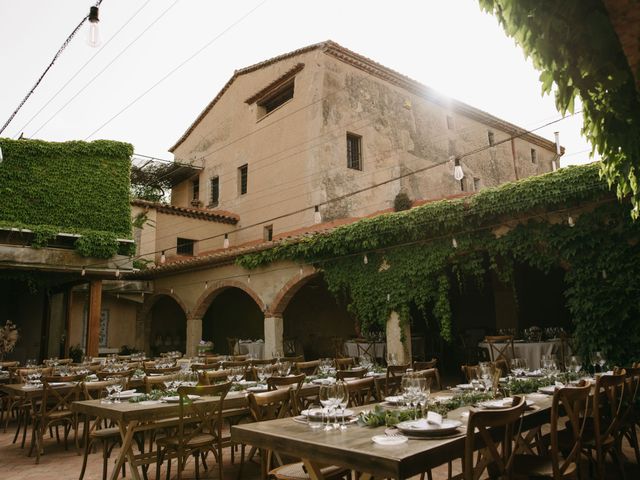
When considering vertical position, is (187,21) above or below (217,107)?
below

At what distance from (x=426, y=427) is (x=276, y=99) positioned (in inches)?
739

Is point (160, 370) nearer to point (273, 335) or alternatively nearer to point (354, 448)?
point (354, 448)

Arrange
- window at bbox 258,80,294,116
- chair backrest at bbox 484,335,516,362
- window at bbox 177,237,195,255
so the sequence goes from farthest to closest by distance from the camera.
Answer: window at bbox 177,237,195,255 < window at bbox 258,80,294,116 < chair backrest at bbox 484,335,516,362

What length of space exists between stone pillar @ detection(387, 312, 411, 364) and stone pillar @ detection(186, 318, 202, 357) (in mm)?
6925

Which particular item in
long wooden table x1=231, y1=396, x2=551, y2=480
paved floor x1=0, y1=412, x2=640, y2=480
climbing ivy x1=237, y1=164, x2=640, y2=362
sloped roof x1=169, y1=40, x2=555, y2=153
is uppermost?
sloped roof x1=169, y1=40, x2=555, y2=153

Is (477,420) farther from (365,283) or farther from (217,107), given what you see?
(217,107)

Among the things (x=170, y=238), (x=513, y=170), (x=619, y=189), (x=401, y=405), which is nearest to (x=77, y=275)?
(x=170, y=238)

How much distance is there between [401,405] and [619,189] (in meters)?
2.43

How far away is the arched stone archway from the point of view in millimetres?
18047

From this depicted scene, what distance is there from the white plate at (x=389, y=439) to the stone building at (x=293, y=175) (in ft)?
38.5

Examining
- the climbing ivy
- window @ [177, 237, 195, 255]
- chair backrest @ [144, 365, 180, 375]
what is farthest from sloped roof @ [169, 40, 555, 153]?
chair backrest @ [144, 365, 180, 375]

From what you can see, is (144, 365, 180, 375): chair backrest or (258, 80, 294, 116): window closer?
(144, 365, 180, 375): chair backrest

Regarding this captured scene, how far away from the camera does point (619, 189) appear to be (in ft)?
13.1

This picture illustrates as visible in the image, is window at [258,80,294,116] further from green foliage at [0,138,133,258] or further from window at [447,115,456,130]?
window at [447,115,456,130]
